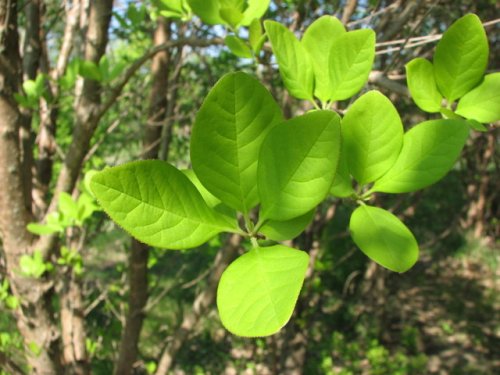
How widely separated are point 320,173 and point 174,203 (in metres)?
0.11

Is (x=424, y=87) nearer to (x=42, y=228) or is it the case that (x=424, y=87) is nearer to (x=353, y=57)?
(x=353, y=57)

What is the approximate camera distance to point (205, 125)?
1.01 feet

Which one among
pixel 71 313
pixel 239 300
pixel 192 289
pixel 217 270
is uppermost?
pixel 239 300

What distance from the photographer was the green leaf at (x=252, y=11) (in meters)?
0.60

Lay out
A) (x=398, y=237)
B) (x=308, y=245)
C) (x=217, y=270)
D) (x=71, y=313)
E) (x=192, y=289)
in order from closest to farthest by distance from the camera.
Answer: (x=398, y=237)
(x=217, y=270)
(x=71, y=313)
(x=308, y=245)
(x=192, y=289)

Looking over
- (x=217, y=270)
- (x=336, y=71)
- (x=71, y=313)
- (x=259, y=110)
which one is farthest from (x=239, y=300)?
(x=71, y=313)

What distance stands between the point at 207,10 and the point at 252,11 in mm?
62

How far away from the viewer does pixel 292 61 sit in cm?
46

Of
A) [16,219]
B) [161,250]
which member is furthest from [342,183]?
[161,250]

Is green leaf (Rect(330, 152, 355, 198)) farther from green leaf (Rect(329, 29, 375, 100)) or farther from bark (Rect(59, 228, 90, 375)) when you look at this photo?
bark (Rect(59, 228, 90, 375))

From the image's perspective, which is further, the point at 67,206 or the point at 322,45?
the point at 67,206

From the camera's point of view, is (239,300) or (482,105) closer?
(239,300)

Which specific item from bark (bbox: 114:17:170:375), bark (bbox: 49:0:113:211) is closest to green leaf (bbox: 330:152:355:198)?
bark (bbox: 49:0:113:211)

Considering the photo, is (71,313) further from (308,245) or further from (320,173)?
(320,173)
